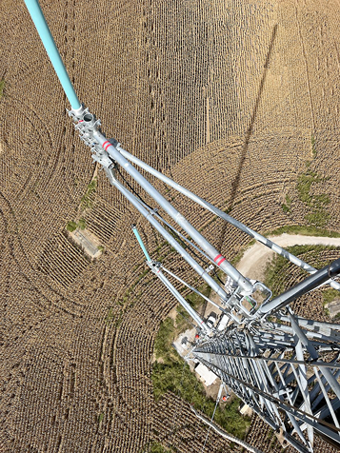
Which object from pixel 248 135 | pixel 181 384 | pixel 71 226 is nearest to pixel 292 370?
pixel 181 384

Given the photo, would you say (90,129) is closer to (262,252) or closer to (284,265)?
(262,252)

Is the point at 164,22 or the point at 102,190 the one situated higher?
the point at 164,22

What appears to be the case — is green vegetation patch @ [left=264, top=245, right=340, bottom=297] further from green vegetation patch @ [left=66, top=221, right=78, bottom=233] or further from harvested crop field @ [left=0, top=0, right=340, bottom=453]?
green vegetation patch @ [left=66, top=221, right=78, bottom=233]

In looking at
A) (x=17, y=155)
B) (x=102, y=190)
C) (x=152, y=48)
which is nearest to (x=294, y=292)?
(x=102, y=190)

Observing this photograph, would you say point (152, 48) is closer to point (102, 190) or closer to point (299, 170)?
point (102, 190)

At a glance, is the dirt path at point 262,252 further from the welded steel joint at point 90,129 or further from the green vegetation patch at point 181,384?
the welded steel joint at point 90,129

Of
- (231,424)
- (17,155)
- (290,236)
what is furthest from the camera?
(17,155)

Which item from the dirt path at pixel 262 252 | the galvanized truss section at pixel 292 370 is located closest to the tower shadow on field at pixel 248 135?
the dirt path at pixel 262 252
